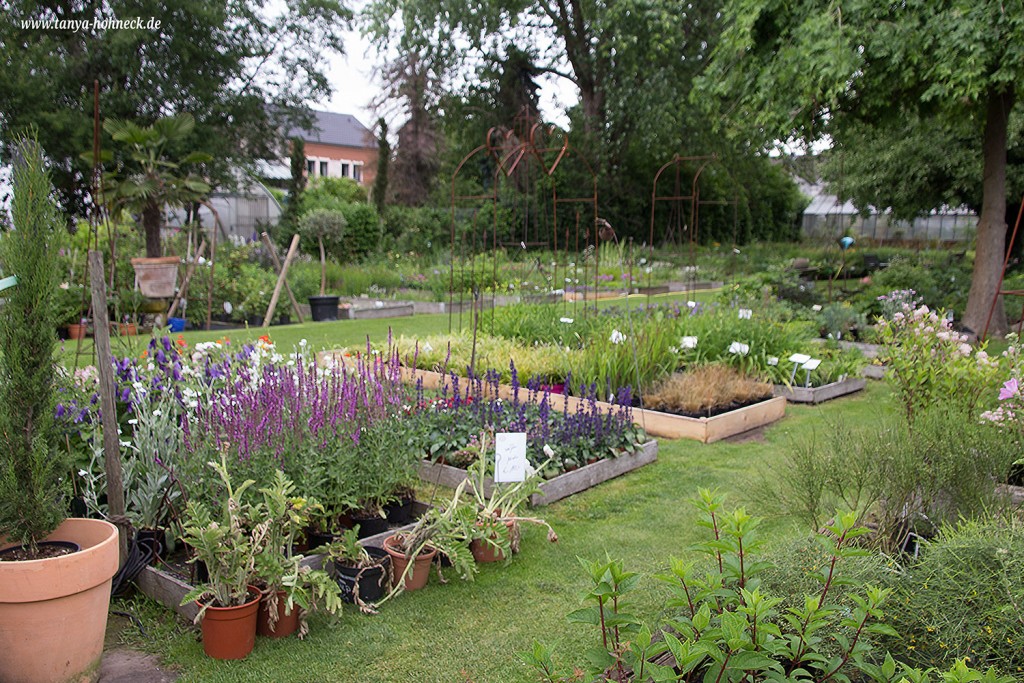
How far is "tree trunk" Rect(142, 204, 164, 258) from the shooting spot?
1420 centimetres

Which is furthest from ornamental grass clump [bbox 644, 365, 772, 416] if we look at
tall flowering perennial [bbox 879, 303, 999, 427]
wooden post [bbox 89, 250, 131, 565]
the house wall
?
the house wall

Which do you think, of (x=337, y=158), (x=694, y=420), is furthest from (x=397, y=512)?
(x=337, y=158)

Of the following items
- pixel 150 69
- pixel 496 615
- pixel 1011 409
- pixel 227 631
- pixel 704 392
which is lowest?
pixel 496 615

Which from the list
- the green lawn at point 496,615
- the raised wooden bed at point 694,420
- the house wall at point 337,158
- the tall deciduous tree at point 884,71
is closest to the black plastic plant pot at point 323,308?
the raised wooden bed at point 694,420

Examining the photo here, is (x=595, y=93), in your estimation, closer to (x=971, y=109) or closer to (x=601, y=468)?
(x=971, y=109)

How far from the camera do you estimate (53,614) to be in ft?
8.48

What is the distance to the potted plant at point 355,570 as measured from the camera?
3.31 meters

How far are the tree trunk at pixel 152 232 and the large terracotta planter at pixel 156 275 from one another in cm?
437

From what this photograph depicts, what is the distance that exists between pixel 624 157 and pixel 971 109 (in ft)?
51.5

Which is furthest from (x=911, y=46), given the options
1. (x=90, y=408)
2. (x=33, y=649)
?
(x=33, y=649)

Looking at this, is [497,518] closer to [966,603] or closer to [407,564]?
[407,564]

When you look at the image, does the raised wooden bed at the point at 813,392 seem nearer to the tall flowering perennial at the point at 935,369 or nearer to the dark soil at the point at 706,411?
the dark soil at the point at 706,411

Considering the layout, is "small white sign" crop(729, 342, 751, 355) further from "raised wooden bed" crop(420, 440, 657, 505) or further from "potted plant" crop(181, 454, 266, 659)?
"potted plant" crop(181, 454, 266, 659)

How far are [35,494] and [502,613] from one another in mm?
1778
